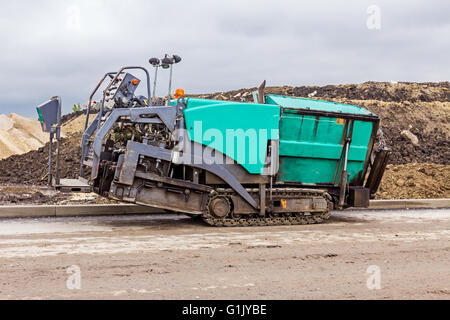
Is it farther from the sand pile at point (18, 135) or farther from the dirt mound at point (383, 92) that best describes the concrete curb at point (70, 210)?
the dirt mound at point (383, 92)

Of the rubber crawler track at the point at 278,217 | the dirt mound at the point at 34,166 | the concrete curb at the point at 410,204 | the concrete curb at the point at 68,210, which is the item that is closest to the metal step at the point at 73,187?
the concrete curb at the point at 68,210

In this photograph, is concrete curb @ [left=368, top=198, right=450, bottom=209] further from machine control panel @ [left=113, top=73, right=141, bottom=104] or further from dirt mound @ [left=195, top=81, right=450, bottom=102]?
dirt mound @ [left=195, top=81, right=450, bottom=102]

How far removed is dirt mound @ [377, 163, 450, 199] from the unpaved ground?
4.81 meters

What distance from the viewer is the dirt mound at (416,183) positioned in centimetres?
1402

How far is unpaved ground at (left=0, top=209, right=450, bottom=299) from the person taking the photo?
470 cm

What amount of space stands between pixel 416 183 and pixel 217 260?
10293 millimetres

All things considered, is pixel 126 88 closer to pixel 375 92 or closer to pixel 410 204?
pixel 410 204

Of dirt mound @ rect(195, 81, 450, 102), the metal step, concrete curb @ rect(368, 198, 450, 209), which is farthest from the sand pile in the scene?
concrete curb @ rect(368, 198, 450, 209)

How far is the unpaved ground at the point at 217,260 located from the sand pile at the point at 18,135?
927 inches

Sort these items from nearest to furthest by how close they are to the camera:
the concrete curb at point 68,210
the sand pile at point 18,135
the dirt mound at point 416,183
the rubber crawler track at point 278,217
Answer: the rubber crawler track at point 278,217 < the concrete curb at point 68,210 < the dirt mound at point 416,183 < the sand pile at point 18,135
